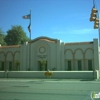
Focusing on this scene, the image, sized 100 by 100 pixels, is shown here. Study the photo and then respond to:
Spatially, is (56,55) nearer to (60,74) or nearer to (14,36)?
(60,74)

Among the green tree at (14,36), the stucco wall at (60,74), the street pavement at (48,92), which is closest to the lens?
the street pavement at (48,92)

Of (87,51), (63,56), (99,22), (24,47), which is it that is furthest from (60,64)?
(99,22)

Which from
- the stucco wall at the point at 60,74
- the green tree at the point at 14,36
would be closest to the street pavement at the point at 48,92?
the stucco wall at the point at 60,74

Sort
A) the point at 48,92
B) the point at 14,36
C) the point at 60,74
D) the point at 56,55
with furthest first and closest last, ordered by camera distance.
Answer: the point at 14,36 → the point at 56,55 → the point at 60,74 → the point at 48,92

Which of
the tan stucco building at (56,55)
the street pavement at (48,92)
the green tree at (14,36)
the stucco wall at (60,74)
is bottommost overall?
the street pavement at (48,92)

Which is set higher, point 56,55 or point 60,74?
point 56,55

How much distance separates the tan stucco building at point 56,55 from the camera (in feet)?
126

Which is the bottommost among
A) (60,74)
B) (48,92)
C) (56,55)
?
(48,92)

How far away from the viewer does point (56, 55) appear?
4034 centimetres

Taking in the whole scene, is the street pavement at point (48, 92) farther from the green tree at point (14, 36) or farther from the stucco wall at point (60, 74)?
the green tree at point (14, 36)

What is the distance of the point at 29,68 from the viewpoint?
40875 mm

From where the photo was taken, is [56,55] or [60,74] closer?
[60,74]

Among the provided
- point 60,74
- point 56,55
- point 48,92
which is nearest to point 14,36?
point 56,55

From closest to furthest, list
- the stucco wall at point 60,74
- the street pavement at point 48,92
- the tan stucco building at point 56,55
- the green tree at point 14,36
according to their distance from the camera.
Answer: the street pavement at point 48,92
the stucco wall at point 60,74
the tan stucco building at point 56,55
the green tree at point 14,36
